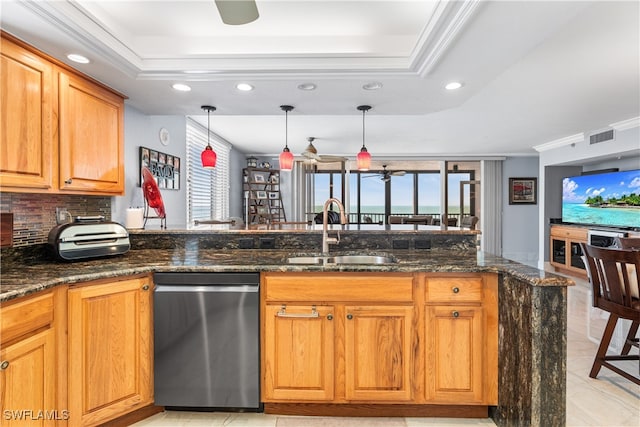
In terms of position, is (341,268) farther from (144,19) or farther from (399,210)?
(399,210)

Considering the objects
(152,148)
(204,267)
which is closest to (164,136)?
(152,148)

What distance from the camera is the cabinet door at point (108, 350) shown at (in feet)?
5.43

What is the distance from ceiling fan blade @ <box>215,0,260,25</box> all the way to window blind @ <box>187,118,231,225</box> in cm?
297

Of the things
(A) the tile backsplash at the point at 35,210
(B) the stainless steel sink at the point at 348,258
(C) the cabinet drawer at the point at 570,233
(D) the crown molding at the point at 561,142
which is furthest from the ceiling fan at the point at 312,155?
(C) the cabinet drawer at the point at 570,233

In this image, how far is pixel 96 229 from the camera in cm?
212

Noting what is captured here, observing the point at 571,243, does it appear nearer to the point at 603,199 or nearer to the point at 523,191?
the point at 603,199

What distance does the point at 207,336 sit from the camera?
1892mm

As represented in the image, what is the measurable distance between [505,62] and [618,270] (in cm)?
160

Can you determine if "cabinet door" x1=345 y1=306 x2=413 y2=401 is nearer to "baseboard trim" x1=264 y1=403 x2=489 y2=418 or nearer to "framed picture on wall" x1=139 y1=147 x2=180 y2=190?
"baseboard trim" x1=264 y1=403 x2=489 y2=418

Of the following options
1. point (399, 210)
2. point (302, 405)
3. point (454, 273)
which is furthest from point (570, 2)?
point (399, 210)

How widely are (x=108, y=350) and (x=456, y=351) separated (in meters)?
1.88

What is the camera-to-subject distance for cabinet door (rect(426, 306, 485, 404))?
187cm

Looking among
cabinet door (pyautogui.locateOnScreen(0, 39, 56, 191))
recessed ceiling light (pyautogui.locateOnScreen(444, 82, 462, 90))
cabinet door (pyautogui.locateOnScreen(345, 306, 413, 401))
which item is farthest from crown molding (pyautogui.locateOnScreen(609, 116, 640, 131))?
cabinet door (pyautogui.locateOnScreen(0, 39, 56, 191))

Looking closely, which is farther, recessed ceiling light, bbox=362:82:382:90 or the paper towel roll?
the paper towel roll
